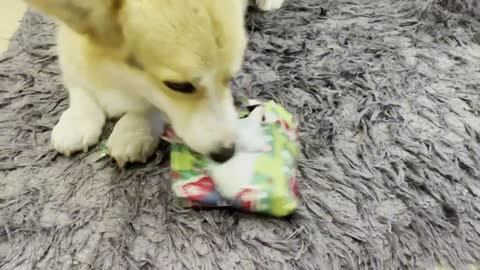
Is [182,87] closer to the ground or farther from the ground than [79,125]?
farther from the ground

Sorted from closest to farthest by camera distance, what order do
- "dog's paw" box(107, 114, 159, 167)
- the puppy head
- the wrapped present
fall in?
the puppy head → the wrapped present → "dog's paw" box(107, 114, 159, 167)

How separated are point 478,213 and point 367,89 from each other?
40cm

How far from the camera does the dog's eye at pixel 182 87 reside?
1161 millimetres

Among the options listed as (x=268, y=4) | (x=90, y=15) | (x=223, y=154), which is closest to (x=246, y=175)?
(x=223, y=154)

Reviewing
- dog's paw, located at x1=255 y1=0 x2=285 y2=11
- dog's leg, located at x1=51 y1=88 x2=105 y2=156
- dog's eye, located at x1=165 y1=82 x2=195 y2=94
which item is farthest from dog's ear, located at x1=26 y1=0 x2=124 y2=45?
dog's paw, located at x1=255 y1=0 x2=285 y2=11

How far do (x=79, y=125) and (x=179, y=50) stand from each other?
1.31 feet

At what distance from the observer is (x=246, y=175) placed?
48.1 inches

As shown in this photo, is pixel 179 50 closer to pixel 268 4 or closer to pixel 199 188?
pixel 199 188

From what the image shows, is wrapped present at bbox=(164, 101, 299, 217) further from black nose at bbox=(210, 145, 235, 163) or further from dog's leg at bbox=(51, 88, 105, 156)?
dog's leg at bbox=(51, 88, 105, 156)

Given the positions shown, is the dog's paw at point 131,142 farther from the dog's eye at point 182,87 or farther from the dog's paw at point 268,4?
the dog's paw at point 268,4

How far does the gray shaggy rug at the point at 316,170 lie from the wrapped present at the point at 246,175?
0.04 m

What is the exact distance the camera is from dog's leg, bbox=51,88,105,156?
139 cm

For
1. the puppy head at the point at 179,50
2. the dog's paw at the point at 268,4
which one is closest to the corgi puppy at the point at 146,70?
the puppy head at the point at 179,50

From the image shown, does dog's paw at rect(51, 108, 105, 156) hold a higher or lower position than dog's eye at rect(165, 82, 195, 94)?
lower
